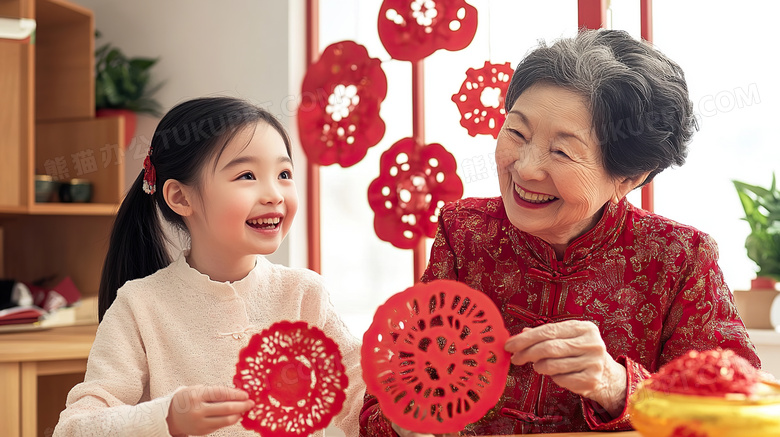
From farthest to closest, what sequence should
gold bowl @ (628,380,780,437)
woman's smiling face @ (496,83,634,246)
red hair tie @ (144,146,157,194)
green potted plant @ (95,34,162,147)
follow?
1. green potted plant @ (95,34,162,147)
2. red hair tie @ (144,146,157,194)
3. woman's smiling face @ (496,83,634,246)
4. gold bowl @ (628,380,780,437)

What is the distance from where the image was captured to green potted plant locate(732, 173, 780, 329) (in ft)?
6.29

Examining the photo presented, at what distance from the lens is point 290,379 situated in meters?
0.86

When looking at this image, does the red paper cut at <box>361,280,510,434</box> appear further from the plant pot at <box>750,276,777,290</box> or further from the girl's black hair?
the plant pot at <box>750,276,777,290</box>

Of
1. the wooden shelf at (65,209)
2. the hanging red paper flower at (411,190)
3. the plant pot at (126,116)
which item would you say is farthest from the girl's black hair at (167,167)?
the plant pot at (126,116)

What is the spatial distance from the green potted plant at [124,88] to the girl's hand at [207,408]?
192 cm

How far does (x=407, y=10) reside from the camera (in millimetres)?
1982

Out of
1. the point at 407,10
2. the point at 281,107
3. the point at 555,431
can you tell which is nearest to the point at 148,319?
the point at 555,431

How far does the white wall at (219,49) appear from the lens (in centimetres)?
252

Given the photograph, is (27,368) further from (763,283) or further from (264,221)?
(763,283)

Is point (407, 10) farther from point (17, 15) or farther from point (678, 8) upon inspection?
point (17, 15)

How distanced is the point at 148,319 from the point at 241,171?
29 cm

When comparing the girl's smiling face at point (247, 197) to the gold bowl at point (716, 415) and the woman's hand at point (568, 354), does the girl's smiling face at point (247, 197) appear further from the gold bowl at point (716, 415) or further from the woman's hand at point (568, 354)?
the gold bowl at point (716, 415)

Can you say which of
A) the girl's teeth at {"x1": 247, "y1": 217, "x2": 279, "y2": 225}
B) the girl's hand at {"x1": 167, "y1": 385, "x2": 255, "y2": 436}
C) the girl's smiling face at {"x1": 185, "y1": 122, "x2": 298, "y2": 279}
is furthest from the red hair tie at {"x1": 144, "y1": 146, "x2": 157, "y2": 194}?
the girl's hand at {"x1": 167, "y1": 385, "x2": 255, "y2": 436}

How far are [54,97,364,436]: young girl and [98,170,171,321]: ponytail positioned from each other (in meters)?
0.06
